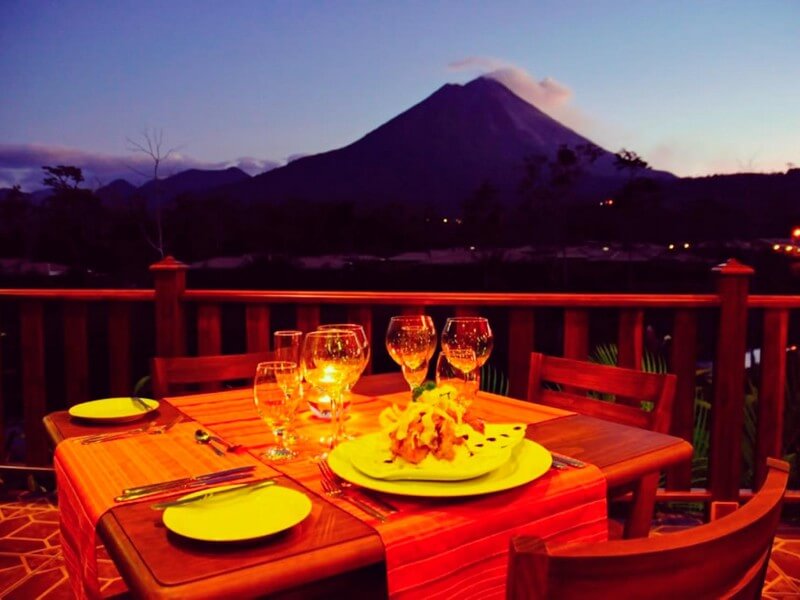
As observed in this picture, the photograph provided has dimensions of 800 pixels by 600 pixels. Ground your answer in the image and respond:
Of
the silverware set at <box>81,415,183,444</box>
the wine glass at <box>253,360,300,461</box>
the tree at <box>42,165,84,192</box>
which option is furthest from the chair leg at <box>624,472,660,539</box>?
the tree at <box>42,165,84,192</box>

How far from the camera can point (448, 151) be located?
2427 cm

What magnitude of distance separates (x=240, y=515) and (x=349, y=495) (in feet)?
0.63

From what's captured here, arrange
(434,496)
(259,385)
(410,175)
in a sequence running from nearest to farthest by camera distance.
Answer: (434,496) → (259,385) → (410,175)

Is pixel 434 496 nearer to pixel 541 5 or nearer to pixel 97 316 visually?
pixel 97 316

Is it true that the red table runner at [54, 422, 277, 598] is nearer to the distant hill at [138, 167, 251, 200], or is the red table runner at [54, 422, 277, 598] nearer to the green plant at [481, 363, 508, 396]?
the green plant at [481, 363, 508, 396]

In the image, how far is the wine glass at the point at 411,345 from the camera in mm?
1653

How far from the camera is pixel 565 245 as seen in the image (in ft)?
64.9

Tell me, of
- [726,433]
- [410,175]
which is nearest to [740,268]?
[726,433]

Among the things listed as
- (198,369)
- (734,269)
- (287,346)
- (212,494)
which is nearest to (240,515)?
(212,494)

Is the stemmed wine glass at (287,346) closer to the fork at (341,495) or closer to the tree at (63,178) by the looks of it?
the fork at (341,495)

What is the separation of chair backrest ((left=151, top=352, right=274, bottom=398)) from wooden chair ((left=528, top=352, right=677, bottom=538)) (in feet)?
2.88

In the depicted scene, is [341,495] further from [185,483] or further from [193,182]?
[193,182]

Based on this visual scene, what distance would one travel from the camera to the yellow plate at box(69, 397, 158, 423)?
1.57 m

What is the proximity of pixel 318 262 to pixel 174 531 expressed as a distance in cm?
1731
